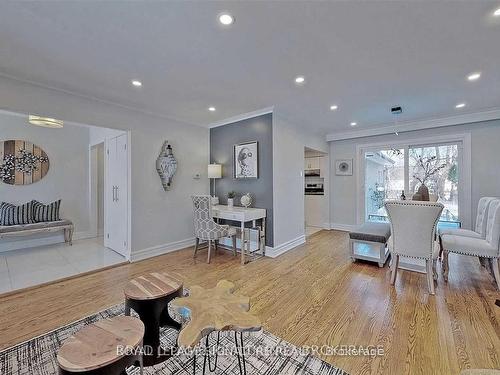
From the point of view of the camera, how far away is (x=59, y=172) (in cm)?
484

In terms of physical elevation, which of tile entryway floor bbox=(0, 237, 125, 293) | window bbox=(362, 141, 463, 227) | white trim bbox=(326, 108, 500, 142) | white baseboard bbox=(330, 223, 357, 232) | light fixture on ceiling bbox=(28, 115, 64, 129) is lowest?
tile entryway floor bbox=(0, 237, 125, 293)

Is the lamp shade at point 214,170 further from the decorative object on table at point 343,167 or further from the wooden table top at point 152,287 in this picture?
the decorative object on table at point 343,167

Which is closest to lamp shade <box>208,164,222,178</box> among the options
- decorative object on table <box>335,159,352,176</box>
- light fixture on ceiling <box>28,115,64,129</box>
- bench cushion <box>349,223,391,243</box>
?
light fixture on ceiling <box>28,115,64,129</box>

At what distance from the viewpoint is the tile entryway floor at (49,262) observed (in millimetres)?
Result: 2912

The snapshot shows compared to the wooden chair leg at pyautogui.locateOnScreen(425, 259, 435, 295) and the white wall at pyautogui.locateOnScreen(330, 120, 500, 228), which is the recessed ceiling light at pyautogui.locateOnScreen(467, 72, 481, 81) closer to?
the white wall at pyautogui.locateOnScreen(330, 120, 500, 228)

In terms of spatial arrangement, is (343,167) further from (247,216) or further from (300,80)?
(300,80)

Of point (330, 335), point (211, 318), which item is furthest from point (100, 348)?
point (330, 335)

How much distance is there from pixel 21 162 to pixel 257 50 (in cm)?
509

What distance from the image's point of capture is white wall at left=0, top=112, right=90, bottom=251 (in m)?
4.27

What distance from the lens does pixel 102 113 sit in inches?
133

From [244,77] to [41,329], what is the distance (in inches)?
127

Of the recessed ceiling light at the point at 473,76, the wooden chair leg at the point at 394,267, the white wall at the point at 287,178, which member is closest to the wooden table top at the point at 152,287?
the white wall at the point at 287,178

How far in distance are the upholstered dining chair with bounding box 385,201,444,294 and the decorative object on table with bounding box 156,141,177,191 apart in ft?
11.6

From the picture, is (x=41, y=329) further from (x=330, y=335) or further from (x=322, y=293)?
(x=322, y=293)
